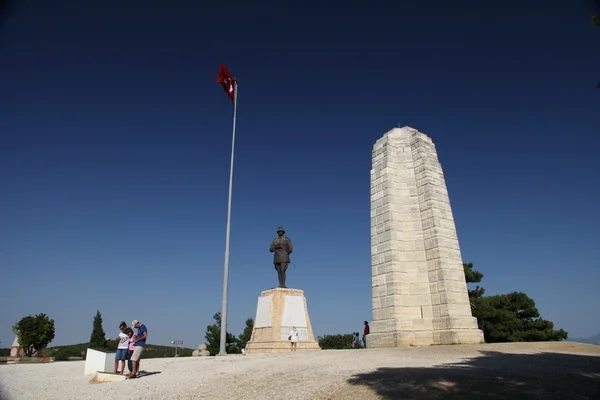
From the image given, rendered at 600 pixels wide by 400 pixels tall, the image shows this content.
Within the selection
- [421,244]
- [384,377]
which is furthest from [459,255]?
[384,377]

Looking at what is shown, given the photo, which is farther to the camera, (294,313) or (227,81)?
(227,81)

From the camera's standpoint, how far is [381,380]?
251 inches

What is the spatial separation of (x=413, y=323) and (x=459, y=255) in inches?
133

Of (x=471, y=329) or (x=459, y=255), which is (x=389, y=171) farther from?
(x=471, y=329)

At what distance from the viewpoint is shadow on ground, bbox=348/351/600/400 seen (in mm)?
5230

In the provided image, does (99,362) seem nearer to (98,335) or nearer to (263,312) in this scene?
(263,312)

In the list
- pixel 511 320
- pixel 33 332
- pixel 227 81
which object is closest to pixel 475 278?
pixel 511 320

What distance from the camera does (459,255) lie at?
1509cm

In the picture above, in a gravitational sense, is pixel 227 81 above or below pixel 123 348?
above

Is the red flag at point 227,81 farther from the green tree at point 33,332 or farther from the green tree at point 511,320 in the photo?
the green tree at point 33,332

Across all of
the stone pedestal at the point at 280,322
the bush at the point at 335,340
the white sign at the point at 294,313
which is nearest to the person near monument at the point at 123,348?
the stone pedestal at the point at 280,322

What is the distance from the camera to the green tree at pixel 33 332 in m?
32.2

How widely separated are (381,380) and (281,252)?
41.0ft

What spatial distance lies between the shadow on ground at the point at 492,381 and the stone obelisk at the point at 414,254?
5961mm
